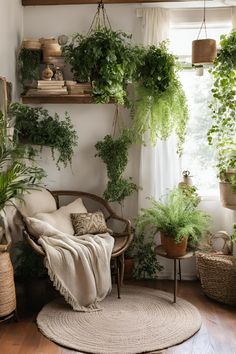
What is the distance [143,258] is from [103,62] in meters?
1.85

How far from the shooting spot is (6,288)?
3.15m

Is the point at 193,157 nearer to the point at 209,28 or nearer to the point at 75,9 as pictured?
the point at 209,28

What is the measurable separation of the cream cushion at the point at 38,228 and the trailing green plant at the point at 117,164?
0.76 meters

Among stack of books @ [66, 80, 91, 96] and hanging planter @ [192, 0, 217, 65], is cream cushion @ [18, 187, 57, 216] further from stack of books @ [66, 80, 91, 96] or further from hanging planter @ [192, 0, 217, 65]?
hanging planter @ [192, 0, 217, 65]

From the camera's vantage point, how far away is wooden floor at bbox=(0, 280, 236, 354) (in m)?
2.89

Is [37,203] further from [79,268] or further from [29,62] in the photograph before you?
[29,62]

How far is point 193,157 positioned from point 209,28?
4.16ft

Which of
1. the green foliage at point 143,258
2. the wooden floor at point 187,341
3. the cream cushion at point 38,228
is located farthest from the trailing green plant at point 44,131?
the wooden floor at point 187,341

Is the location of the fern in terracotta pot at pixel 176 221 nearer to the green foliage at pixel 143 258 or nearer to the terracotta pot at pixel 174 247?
the terracotta pot at pixel 174 247

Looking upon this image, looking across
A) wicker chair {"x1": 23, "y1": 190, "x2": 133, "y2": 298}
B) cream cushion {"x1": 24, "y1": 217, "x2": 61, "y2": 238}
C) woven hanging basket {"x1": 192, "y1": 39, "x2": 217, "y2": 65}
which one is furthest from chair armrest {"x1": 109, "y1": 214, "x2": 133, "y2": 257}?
woven hanging basket {"x1": 192, "y1": 39, "x2": 217, "y2": 65}

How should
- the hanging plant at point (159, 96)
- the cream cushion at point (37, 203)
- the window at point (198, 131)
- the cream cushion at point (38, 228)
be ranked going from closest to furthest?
the cream cushion at point (38, 228)
the cream cushion at point (37, 203)
the hanging plant at point (159, 96)
the window at point (198, 131)

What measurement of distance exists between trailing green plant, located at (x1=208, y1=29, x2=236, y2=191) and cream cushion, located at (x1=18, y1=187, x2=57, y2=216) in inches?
61.0

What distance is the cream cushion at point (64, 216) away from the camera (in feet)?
12.3

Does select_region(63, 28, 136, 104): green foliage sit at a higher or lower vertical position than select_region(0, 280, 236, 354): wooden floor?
higher
